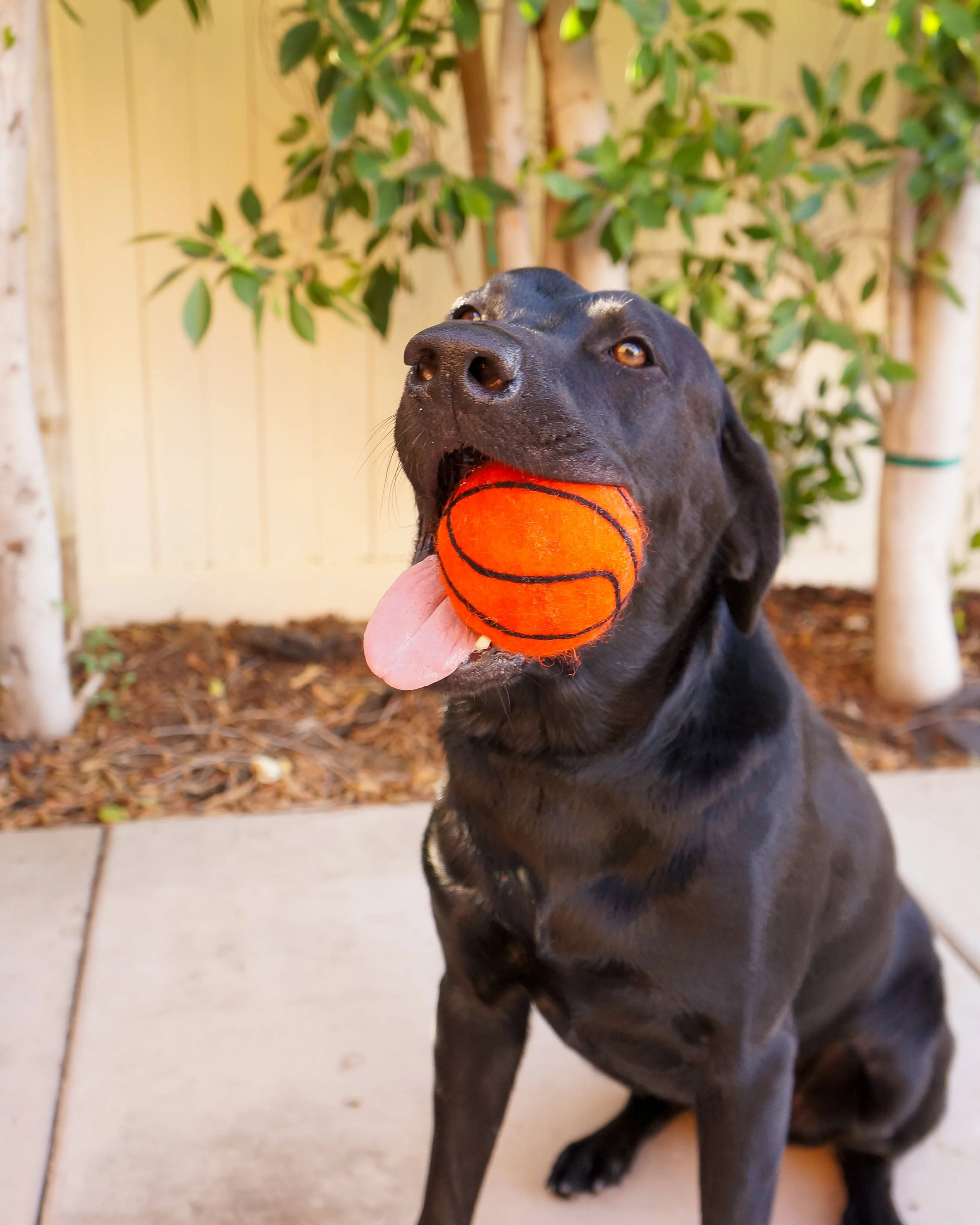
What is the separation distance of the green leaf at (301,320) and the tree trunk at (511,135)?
1.83 feet

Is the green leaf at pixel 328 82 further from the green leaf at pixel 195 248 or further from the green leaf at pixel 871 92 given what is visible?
the green leaf at pixel 871 92

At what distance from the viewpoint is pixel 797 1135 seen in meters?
1.88

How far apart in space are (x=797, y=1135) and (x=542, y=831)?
0.83 m

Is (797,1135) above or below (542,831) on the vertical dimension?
below

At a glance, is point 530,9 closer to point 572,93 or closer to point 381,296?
point 572,93

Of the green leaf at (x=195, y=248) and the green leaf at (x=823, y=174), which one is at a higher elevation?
the green leaf at (x=823, y=174)

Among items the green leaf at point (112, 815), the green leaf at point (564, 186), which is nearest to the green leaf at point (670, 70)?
the green leaf at point (564, 186)

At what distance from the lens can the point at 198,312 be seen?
2.62m

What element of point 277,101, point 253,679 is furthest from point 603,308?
point 277,101

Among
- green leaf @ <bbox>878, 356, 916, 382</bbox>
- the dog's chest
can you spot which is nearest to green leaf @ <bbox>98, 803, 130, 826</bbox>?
the dog's chest

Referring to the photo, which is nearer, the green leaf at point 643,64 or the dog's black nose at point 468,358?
the dog's black nose at point 468,358

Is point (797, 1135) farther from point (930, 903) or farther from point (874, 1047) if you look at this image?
point (930, 903)

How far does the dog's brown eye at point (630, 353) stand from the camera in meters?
1.44

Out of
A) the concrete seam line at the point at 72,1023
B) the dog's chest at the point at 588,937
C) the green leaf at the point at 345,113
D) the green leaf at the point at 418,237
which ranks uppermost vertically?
the green leaf at the point at 345,113
